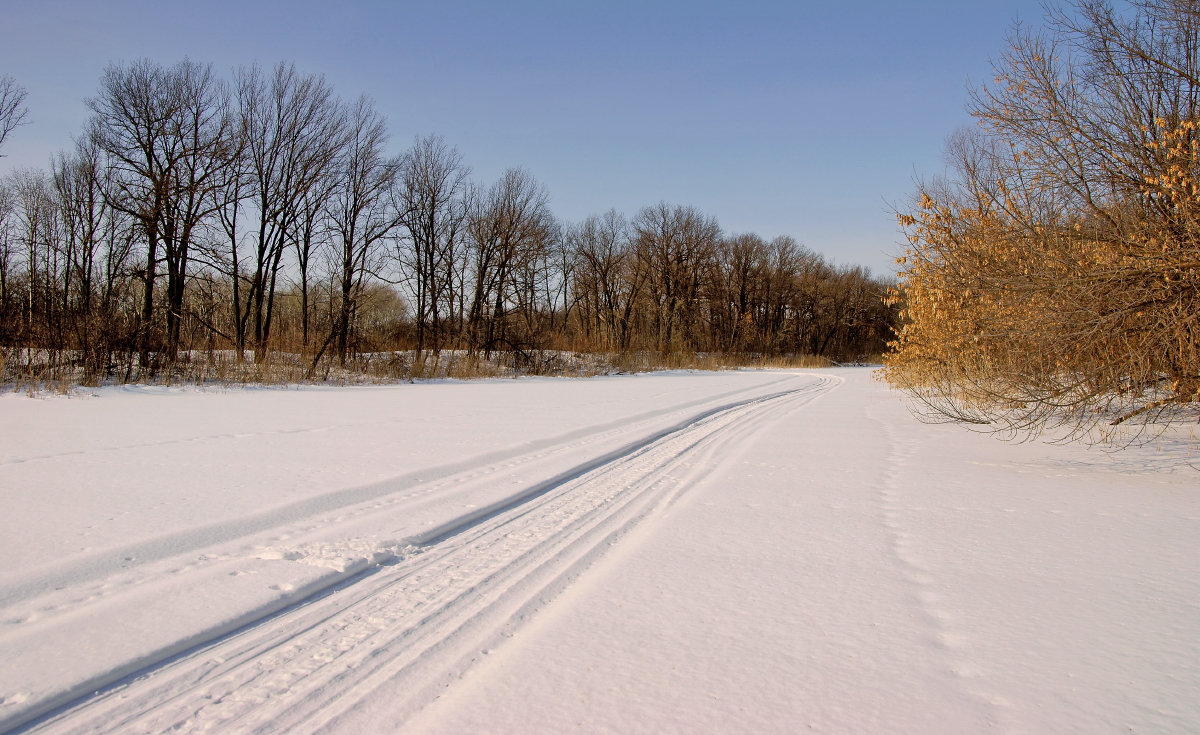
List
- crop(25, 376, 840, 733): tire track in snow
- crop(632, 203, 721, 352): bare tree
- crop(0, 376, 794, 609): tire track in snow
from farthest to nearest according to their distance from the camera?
crop(632, 203, 721, 352): bare tree < crop(0, 376, 794, 609): tire track in snow < crop(25, 376, 840, 733): tire track in snow

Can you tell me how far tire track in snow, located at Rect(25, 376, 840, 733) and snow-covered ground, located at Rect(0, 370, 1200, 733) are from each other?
0.5 inches

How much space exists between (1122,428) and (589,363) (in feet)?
81.4

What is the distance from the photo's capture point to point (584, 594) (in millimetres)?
3174

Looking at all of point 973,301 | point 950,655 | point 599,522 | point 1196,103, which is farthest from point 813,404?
point 950,655

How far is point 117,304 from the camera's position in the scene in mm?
15203

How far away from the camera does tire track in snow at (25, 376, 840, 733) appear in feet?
7.07

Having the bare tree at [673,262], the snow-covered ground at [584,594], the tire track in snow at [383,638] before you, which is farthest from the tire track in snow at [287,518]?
the bare tree at [673,262]

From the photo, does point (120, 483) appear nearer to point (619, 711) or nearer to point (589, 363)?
point (619, 711)

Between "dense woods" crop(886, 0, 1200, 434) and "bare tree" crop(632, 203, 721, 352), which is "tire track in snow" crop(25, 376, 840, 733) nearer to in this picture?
"dense woods" crop(886, 0, 1200, 434)

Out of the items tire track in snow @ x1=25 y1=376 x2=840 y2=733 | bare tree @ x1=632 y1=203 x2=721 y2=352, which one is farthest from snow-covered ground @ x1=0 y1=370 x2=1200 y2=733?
bare tree @ x1=632 y1=203 x2=721 y2=352

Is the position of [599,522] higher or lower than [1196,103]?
lower

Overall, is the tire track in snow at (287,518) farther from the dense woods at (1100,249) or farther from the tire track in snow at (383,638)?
the dense woods at (1100,249)

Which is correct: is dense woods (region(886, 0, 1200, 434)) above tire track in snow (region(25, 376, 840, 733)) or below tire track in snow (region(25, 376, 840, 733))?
above

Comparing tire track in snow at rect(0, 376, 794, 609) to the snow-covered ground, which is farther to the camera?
tire track in snow at rect(0, 376, 794, 609)
